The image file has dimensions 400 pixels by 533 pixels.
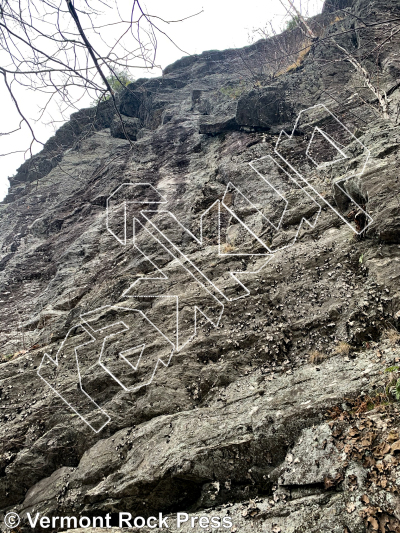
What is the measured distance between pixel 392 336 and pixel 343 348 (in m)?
0.55

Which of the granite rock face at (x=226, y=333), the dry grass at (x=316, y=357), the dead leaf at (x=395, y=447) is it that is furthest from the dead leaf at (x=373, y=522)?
the dry grass at (x=316, y=357)

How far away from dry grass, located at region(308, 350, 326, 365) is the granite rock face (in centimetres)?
5

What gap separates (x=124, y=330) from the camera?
583 centimetres

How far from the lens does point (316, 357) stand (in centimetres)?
410

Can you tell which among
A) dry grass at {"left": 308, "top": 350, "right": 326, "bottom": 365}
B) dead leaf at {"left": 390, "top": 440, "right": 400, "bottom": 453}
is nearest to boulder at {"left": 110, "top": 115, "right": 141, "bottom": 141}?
dry grass at {"left": 308, "top": 350, "right": 326, "bottom": 365}

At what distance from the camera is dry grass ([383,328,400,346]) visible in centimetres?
368

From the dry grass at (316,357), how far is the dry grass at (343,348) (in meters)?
0.18

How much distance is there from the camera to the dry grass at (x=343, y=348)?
397 cm

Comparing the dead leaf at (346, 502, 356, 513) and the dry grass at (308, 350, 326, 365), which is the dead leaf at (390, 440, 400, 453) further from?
the dry grass at (308, 350, 326, 365)
